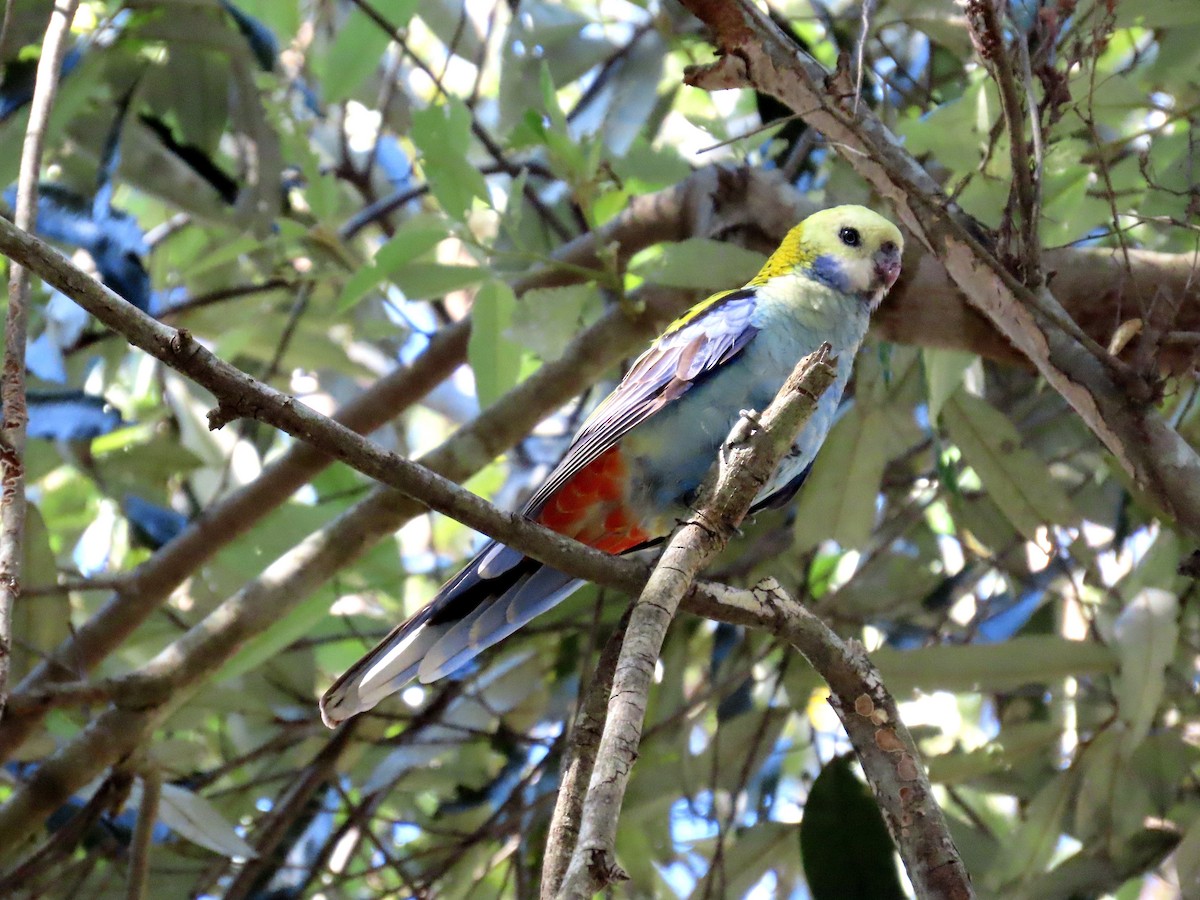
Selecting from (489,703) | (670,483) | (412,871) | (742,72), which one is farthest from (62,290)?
(412,871)

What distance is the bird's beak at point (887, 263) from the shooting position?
9.27 feet

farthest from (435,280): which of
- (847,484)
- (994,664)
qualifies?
(994,664)

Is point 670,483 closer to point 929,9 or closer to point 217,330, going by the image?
point 929,9

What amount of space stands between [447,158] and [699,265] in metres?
0.64

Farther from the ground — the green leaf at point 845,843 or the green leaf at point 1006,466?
the green leaf at point 1006,466

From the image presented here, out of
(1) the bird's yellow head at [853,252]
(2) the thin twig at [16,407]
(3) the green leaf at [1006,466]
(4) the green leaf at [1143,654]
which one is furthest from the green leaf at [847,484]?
(2) the thin twig at [16,407]

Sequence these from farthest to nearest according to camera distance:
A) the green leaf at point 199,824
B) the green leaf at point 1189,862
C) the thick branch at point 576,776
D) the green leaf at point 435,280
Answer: the green leaf at point 435,280, the green leaf at point 199,824, the green leaf at point 1189,862, the thick branch at point 576,776

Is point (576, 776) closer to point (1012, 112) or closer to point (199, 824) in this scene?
point (1012, 112)

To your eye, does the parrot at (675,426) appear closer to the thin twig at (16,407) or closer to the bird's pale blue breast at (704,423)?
the bird's pale blue breast at (704,423)

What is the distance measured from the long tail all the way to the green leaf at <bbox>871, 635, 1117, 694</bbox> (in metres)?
0.82

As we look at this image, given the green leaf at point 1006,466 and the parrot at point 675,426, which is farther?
the green leaf at point 1006,466

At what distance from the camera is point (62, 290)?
151 centimetres

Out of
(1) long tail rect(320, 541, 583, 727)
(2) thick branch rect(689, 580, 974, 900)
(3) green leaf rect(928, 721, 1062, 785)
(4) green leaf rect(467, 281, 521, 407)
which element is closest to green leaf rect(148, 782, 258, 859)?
(1) long tail rect(320, 541, 583, 727)

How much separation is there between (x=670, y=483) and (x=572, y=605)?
3.23ft
